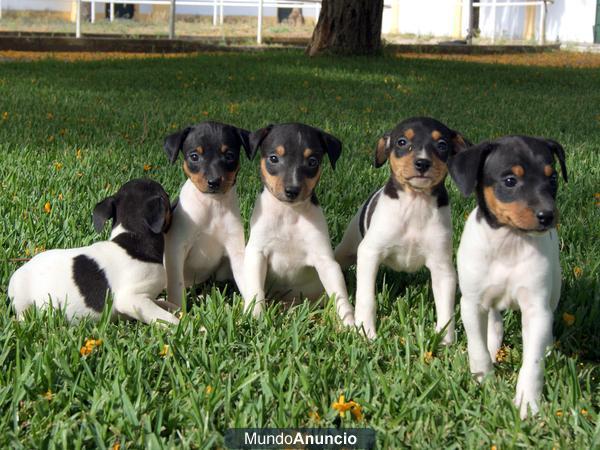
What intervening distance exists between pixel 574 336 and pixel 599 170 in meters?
3.79

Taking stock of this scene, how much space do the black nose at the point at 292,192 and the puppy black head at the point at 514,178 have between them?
107cm

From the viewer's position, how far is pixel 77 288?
173 inches

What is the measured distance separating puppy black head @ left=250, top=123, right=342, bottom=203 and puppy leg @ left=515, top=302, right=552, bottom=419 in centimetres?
142

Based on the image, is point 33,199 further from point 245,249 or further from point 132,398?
point 132,398

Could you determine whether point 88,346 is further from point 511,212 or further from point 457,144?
point 457,144

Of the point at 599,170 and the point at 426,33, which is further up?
the point at 426,33

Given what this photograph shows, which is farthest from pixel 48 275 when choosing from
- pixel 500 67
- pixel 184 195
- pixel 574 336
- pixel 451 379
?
pixel 500 67

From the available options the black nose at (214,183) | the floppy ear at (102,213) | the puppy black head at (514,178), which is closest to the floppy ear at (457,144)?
the puppy black head at (514,178)

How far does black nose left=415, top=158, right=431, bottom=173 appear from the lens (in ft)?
14.1

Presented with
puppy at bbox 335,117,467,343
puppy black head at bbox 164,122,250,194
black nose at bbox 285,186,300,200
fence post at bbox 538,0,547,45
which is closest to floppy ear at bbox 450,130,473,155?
puppy at bbox 335,117,467,343

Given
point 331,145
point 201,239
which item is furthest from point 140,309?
point 331,145

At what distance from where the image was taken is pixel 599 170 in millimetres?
7785

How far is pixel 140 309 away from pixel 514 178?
76.6 inches

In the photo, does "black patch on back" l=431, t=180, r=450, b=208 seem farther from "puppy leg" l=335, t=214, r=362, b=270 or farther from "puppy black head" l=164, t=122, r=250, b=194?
"puppy black head" l=164, t=122, r=250, b=194
